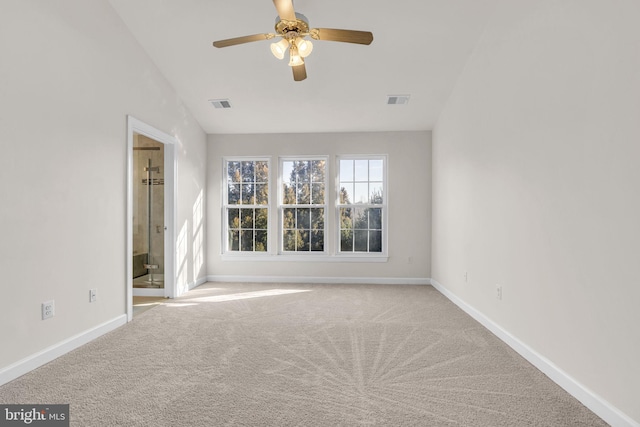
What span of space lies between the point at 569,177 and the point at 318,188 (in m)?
3.98

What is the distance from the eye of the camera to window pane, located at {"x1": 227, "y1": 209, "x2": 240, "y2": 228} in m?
5.92

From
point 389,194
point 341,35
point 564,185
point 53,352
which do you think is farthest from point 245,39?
point 389,194

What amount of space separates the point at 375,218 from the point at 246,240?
2.18 meters

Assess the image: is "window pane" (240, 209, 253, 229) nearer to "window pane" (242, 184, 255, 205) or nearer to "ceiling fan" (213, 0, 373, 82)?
"window pane" (242, 184, 255, 205)

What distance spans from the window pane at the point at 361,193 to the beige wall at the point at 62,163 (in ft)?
10.8

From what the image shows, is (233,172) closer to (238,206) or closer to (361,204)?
(238,206)

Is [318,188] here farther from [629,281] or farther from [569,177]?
[629,281]

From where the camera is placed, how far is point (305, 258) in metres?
5.77

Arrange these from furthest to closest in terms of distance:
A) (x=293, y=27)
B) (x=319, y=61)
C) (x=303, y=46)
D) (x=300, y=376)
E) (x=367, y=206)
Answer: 1. (x=367, y=206)
2. (x=319, y=61)
3. (x=303, y=46)
4. (x=293, y=27)
5. (x=300, y=376)

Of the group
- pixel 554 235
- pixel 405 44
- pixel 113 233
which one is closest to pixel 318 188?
pixel 405 44

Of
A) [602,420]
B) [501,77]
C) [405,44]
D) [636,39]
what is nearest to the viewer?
[636,39]

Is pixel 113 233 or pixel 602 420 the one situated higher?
pixel 113 233

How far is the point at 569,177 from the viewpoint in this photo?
7.25 ft

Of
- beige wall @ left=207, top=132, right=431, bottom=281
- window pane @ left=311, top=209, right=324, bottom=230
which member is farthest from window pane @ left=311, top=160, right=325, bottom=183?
window pane @ left=311, top=209, right=324, bottom=230
